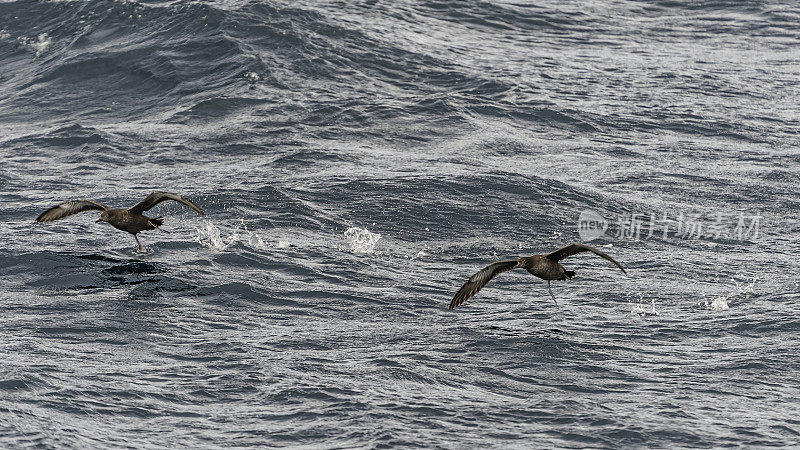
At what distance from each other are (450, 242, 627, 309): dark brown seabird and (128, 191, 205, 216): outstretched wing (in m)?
3.99

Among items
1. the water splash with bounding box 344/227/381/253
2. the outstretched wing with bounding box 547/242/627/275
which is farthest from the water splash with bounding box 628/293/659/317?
the water splash with bounding box 344/227/381/253

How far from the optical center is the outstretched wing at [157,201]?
14.7 meters

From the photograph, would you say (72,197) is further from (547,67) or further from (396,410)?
(547,67)

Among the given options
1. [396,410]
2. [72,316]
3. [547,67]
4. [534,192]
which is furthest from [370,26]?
[396,410]

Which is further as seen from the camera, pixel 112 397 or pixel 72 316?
pixel 72 316

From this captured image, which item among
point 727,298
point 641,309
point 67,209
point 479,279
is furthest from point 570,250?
point 67,209

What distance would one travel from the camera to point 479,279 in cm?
1296

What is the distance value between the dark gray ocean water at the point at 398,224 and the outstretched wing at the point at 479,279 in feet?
1.78

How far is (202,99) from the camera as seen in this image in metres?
23.5

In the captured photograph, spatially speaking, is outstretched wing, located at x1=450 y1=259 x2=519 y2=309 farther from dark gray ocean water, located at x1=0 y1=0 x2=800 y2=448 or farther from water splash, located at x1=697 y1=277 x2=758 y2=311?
water splash, located at x1=697 y1=277 x2=758 y2=311

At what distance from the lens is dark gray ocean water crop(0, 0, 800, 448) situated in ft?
37.3

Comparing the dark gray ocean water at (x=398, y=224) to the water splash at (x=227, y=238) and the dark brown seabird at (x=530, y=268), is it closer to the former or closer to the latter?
the water splash at (x=227, y=238)

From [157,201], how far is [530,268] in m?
5.39

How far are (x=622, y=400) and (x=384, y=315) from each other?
3772 millimetres
